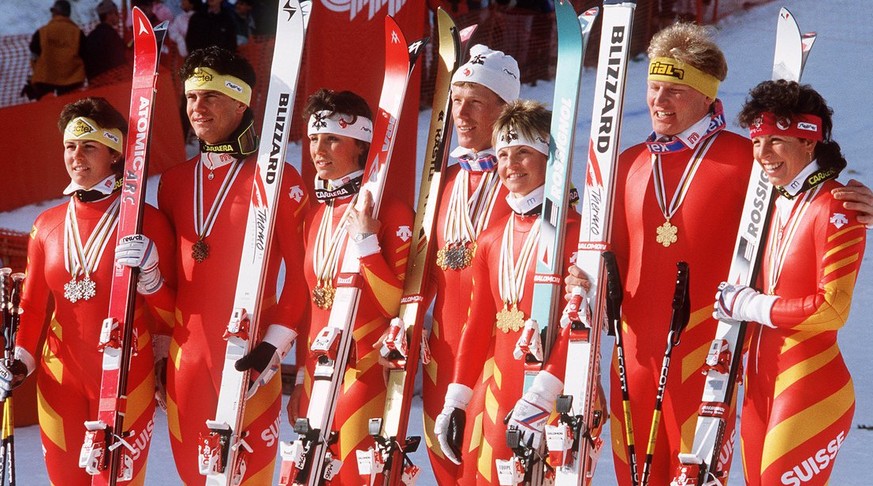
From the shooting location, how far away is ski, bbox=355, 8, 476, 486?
5309mm

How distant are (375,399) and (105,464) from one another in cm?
107

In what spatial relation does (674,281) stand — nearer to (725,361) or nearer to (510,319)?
(725,361)

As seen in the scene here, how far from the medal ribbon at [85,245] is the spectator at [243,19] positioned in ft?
22.8

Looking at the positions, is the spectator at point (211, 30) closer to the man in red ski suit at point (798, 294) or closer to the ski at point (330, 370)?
the ski at point (330, 370)

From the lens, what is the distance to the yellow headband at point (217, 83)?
18.7ft

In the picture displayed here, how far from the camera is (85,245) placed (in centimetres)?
571

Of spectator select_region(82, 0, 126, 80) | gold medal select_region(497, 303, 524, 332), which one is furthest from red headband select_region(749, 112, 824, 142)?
spectator select_region(82, 0, 126, 80)

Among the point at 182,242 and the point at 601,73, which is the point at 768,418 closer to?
the point at 601,73

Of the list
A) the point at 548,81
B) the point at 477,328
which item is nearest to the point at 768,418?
the point at 477,328

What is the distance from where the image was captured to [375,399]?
545 cm

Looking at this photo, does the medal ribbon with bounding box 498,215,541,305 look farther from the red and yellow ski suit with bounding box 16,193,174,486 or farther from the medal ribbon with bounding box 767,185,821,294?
the red and yellow ski suit with bounding box 16,193,174,486

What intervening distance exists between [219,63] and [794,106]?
2326mm

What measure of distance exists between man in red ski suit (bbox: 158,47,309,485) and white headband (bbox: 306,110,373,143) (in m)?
0.25

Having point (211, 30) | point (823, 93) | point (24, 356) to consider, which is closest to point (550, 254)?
point (24, 356)
